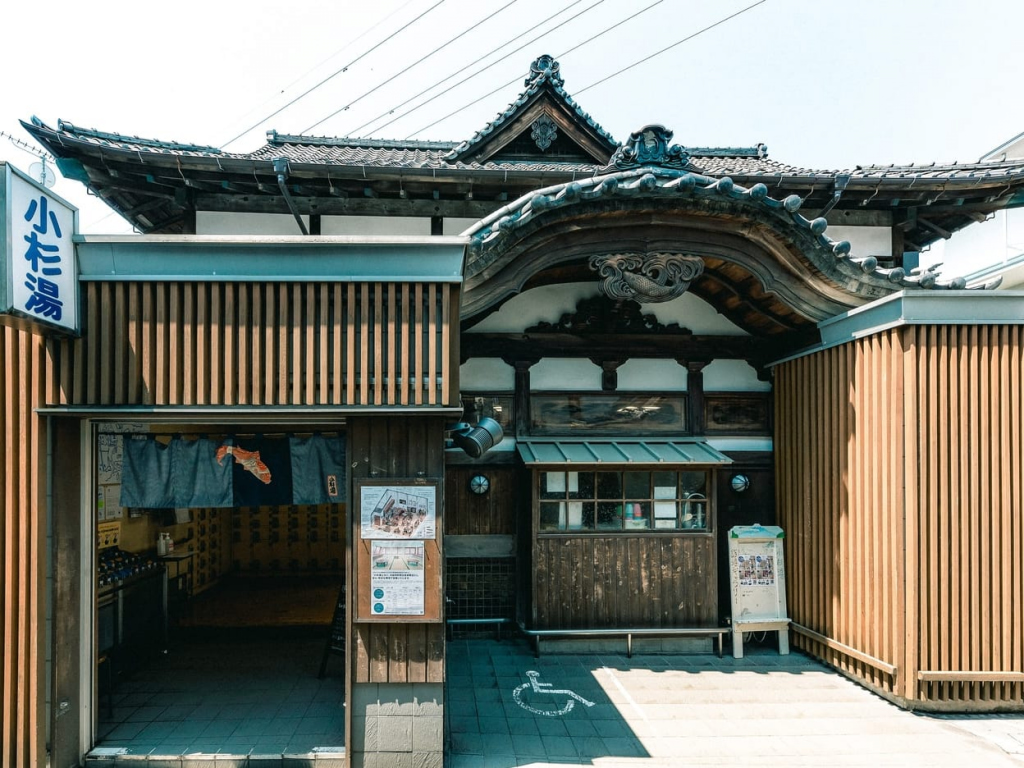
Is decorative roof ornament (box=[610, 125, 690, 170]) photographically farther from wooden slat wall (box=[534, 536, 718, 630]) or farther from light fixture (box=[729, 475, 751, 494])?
wooden slat wall (box=[534, 536, 718, 630])

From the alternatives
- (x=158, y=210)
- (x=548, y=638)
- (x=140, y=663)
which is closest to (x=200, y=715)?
(x=140, y=663)

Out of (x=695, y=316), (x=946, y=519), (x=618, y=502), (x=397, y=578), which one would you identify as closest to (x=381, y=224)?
(x=695, y=316)

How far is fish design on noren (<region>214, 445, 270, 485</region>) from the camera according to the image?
7.12 metres

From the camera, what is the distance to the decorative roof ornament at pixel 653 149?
7754 millimetres

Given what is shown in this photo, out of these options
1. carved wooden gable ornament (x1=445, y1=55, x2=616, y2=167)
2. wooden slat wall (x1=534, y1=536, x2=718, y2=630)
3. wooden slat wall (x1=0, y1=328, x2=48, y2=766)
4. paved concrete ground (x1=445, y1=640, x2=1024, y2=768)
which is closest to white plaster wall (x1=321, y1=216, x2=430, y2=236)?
carved wooden gable ornament (x1=445, y1=55, x2=616, y2=167)

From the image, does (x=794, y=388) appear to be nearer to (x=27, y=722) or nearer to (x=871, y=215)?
(x=871, y=215)

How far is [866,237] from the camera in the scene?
1011cm

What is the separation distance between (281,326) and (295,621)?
252 inches

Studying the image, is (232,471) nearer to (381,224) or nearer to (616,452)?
(381,224)

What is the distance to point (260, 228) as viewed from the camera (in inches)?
369

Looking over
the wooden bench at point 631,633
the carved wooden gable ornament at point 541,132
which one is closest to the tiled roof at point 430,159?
the carved wooden gable ornament at point 541,132

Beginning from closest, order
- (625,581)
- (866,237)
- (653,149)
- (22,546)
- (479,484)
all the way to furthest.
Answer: (22,546) < (653,149) < (625,581) < (479,484) < (866,237)

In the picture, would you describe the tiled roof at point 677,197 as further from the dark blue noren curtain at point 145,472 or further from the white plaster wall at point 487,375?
the dark blue noren curtain at point 145,472

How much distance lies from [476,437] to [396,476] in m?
1.70
